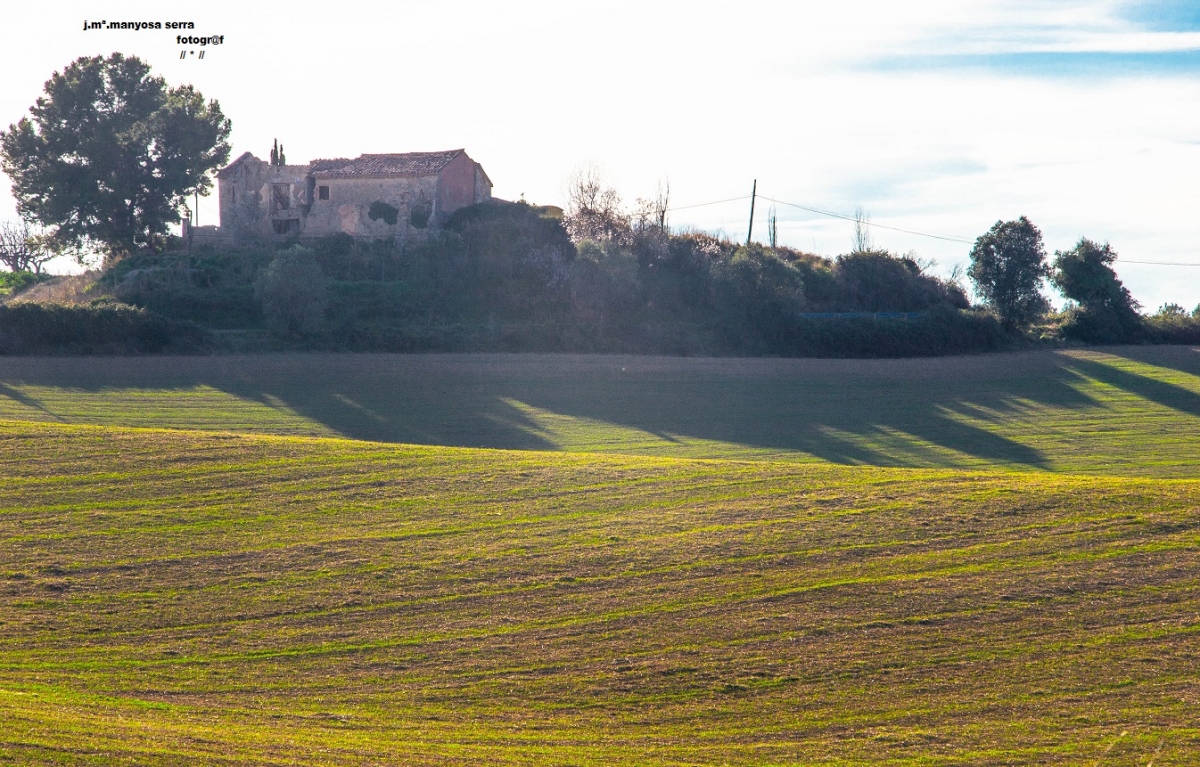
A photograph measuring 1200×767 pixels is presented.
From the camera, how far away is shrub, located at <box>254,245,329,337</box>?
51906 millimetres

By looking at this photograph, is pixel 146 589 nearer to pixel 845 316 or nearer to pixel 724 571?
pixel 724 571

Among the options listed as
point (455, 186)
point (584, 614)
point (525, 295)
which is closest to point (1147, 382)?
point (525, 295)

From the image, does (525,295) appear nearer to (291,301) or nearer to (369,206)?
(291,301)

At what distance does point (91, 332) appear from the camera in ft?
159

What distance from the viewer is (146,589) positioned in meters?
17.5

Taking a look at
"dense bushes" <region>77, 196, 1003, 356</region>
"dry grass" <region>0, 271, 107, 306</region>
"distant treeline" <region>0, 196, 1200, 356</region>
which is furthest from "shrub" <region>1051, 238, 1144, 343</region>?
"dry grass" <region>0, 271, 107, 306</region>

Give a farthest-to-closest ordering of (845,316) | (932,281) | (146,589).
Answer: (932,281) → (845,316) → (146,589)

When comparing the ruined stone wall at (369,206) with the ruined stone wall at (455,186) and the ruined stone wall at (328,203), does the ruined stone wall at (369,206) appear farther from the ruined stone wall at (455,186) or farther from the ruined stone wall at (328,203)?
the ruined stone wall at (455,186)

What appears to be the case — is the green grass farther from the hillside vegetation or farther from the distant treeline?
the hillside vegetation

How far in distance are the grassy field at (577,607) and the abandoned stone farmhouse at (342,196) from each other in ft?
125

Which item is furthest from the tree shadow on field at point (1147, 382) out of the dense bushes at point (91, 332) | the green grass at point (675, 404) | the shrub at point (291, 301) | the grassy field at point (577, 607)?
the dense bushes at point (91, 332)

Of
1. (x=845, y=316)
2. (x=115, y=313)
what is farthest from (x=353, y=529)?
(x=845, y=316)

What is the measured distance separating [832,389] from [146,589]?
33869 mm

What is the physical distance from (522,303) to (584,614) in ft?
144
